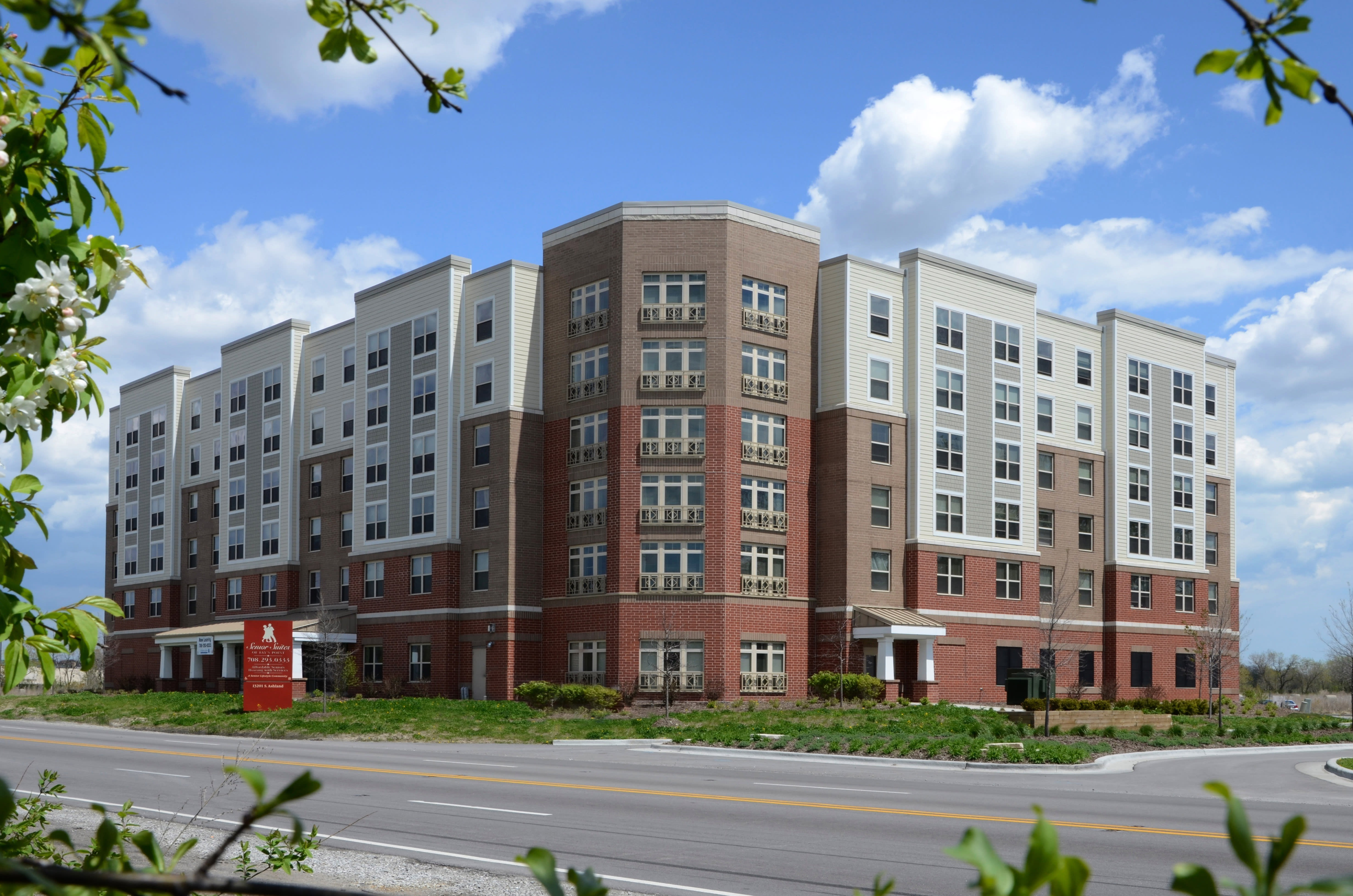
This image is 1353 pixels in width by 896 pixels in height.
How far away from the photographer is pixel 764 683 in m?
47.8

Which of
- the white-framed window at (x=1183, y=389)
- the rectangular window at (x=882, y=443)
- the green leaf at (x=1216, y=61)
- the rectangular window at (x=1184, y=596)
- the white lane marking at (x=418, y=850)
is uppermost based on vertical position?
the white-framed window at (x=1183, y=389)

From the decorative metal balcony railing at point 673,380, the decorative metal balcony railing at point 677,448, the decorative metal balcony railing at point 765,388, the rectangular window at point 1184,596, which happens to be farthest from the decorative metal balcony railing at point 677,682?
the rectangular window at point 1184,596

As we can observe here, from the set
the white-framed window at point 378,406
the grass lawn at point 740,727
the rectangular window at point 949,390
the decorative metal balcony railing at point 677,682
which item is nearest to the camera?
the grass lawn at point 740,727

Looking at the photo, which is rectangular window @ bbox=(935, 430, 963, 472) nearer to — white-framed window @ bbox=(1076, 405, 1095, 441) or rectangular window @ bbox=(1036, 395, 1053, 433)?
rectangular window @ bbox=(1036, 395, 1053, 433)

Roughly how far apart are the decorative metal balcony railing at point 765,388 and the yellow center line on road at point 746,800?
2599cm

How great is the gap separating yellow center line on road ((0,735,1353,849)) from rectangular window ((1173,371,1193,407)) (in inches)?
1996

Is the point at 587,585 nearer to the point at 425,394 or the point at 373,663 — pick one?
the point at 425,394

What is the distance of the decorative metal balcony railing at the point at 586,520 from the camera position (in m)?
49.2

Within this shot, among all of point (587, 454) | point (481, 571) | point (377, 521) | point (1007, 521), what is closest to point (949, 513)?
point (1007, 521)

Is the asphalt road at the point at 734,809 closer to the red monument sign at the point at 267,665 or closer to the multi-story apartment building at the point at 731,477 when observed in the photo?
the red monument sign at the point at 267,665

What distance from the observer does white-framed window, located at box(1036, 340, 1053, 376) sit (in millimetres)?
58000

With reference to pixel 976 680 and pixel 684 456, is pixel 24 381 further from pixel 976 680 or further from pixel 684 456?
pixel 976 680

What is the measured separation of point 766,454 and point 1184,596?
26456 mm

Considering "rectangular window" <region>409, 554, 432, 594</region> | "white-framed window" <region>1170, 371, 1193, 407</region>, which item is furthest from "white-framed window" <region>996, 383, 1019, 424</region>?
"rectangular window" <region>409, 554, 432, 594</region>
